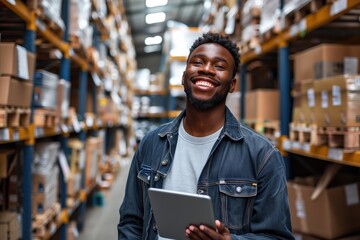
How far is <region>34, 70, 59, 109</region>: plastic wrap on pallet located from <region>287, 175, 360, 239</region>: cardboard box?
241 centimetres

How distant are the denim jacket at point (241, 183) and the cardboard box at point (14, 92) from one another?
1247mm

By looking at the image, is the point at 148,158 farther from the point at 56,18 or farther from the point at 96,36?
the point at 96,36

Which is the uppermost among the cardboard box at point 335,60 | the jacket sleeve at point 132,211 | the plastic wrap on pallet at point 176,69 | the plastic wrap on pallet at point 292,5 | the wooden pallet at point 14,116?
the plastic wrap on pallet at point 176,69

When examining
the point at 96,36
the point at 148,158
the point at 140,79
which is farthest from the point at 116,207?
the point at 140,79

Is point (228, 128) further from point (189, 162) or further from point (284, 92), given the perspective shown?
point (284, 92)

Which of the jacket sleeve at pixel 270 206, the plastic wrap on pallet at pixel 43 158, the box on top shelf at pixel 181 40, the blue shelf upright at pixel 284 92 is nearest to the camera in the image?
the jacket sleeve at pixel 270 206

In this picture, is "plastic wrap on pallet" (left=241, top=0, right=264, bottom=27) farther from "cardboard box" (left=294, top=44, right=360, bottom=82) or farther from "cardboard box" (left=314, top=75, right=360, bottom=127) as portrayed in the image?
"cardboard box" (left=314, top=75, right=360, bottom=127)

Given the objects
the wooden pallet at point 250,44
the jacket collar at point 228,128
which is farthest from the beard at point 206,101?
the wooden pallet at point 250,44

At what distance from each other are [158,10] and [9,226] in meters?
13.7

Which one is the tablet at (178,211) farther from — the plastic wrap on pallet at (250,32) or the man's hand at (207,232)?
the plastic wrap on pallet at (250,32)

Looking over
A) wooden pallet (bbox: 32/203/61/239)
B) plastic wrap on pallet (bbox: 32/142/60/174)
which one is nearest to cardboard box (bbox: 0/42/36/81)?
plastic wrap on pallet (bbox: 32/142/60/174)

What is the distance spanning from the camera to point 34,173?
3746mm

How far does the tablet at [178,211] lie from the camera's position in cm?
152

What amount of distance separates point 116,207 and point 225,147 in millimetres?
5650
